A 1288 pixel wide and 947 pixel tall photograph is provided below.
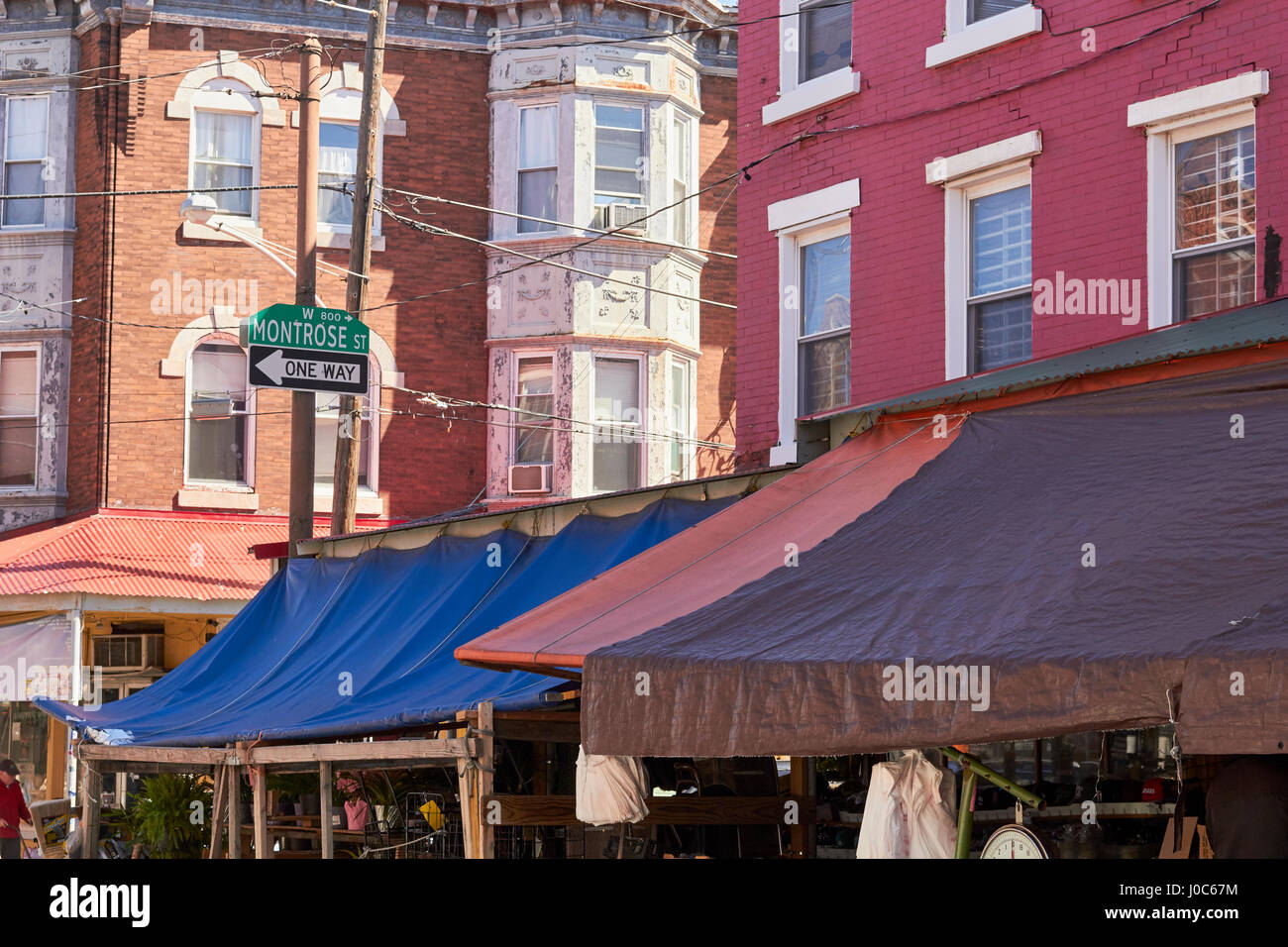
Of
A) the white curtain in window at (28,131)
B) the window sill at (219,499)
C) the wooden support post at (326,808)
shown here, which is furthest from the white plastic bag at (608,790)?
the white curtain in window at (28,131)

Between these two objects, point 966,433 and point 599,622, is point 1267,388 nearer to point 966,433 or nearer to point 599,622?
point 966,433

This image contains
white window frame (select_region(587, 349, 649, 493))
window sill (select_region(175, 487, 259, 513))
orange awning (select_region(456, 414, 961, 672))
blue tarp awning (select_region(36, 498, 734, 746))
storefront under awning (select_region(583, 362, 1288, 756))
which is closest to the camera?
storefront under awning (select_region(583, 362, 1288, 756))

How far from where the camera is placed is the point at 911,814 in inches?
Answer: 350

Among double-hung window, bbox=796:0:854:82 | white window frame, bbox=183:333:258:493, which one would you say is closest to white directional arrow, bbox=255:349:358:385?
double-hung window, bbox=796:0:854:82

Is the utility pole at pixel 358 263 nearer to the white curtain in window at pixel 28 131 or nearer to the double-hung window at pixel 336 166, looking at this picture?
the double-hung window at pixel 336 166

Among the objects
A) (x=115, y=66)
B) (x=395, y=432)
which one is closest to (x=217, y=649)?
(x=395, y=432)

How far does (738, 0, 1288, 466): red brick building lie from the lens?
13062 millimetres

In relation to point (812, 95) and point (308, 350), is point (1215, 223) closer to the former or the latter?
point (812, 95)

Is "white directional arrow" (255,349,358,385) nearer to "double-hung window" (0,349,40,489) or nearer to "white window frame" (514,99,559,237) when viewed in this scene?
"white window frame" (514,99,559,237)

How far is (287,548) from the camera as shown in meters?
17.2

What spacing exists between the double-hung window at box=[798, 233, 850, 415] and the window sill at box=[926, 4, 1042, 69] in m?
1.86

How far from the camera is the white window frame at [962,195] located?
14531 millimetres

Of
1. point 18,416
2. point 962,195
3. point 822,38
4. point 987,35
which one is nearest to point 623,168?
point 822,38

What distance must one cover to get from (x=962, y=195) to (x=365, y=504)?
11.8 metres
